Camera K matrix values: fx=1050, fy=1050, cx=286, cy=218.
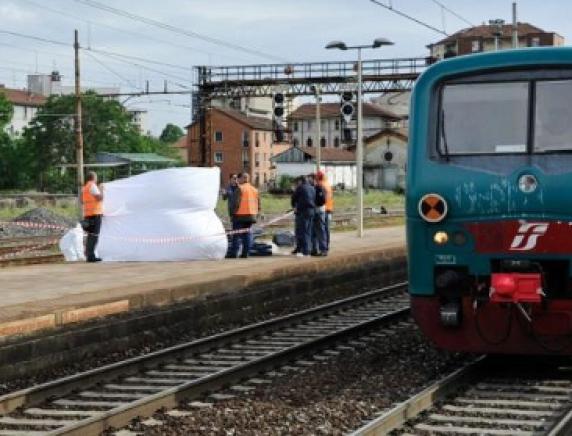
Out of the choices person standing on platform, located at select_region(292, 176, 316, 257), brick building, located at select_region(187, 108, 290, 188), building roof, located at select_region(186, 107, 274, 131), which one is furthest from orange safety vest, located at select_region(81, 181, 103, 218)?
brick building, located at select_region(187, 108, 290, 188)

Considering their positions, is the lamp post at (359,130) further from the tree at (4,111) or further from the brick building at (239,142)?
the brick building at (239,142)

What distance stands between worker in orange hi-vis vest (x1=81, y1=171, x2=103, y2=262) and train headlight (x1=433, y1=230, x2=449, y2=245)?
10.1 m

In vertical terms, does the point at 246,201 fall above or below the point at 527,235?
above

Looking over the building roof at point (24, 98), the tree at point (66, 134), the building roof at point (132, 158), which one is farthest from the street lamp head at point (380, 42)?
the building roof at point (24, 98)

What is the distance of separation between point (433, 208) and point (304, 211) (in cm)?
1023

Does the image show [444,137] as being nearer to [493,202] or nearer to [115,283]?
[493,202]

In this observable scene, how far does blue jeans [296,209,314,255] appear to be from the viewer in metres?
18.9

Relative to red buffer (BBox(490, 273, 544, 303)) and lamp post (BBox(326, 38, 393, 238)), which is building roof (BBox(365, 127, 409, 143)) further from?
red buffer (BBox(490, 273, 544, 303))

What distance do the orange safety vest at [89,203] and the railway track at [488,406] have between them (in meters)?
9.79

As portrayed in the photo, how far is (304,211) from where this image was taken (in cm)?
1900

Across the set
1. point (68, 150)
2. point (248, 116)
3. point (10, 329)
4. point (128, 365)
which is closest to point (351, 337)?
point (128, 365)

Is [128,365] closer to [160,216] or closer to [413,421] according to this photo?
[413,421]

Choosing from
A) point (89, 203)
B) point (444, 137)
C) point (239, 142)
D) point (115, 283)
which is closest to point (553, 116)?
point (444, 137)

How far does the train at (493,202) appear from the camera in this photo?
333 inches
